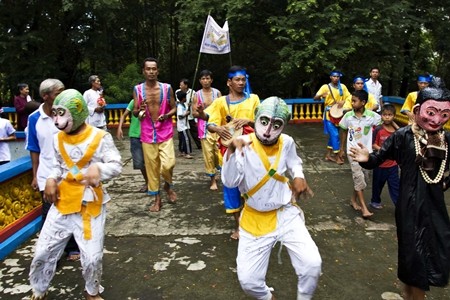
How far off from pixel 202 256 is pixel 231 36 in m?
12.7

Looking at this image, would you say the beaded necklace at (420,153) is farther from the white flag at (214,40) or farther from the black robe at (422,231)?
the white flag at (214,40)

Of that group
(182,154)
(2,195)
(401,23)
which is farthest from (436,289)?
(401,23)

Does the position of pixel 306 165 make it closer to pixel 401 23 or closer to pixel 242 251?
pixel 242 251

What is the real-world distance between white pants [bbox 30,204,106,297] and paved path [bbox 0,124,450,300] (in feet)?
1.33

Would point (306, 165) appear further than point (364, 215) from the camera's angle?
Yes

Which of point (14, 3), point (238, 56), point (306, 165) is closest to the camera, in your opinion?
point (306, 165)

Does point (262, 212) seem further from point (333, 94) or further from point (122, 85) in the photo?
point (122, 85)

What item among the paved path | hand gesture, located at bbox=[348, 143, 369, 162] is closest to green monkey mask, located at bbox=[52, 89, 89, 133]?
the paved path

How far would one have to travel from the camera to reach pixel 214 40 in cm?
717

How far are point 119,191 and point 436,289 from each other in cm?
485

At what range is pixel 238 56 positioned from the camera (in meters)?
20.4

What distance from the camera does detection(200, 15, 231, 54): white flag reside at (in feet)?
23.2

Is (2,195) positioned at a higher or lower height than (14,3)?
lower

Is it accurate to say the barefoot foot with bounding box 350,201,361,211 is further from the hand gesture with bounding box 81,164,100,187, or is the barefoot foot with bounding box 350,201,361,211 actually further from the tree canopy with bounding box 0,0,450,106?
the tree canopy with bounding box 0,0,450,106
